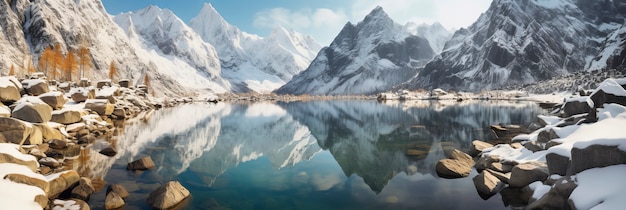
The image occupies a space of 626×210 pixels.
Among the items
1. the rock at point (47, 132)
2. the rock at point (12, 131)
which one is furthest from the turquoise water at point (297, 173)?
the rock at point (47, 132)

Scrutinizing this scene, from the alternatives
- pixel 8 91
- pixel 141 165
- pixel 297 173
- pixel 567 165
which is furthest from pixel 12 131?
pixel 567 165

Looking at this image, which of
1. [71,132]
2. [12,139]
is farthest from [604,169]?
[71,132]

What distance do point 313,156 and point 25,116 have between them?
24226 mm

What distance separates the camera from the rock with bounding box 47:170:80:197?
15.1m

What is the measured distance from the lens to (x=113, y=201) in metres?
15.3

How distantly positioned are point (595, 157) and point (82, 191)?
23.2m

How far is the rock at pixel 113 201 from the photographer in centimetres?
1506

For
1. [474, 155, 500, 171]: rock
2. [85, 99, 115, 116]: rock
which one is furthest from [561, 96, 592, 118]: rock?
[85, 99, 115, 116]: rock

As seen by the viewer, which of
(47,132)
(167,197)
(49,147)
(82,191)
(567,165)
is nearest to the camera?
(567,165)

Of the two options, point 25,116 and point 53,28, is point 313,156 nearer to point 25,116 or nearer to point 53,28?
point 25,116

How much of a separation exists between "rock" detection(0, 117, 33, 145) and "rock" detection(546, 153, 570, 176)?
31.5m

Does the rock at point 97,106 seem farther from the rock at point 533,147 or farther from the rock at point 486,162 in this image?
the rock at point 533,147

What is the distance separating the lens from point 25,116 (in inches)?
1050

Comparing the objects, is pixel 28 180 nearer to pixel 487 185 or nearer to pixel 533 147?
pixel 487 185
